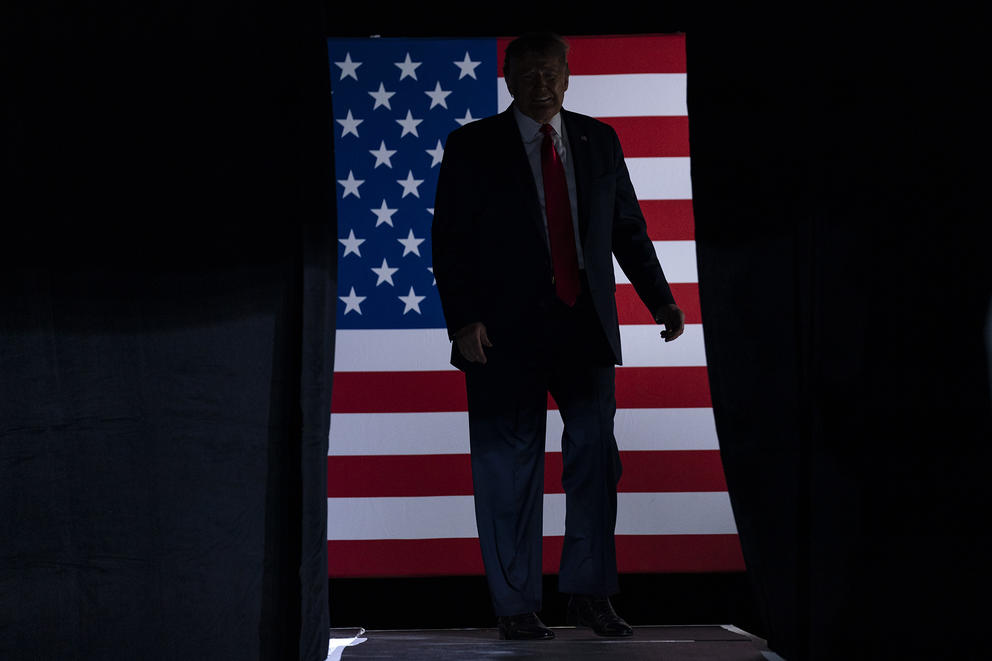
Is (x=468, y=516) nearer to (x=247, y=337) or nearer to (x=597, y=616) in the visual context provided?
(x=597, y=616)

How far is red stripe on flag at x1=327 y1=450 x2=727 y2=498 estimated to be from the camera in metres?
2.56

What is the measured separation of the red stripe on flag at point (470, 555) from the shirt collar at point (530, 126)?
111 centimetres

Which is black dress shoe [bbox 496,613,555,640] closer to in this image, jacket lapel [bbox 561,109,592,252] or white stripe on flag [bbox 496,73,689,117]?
jacket lapel [bbox 561,109,592,252]

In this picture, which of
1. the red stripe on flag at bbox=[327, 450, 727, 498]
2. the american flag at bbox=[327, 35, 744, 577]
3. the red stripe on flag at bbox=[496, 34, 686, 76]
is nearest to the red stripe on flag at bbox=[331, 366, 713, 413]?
the american flag at bbox=[327, 35, 744, 577]

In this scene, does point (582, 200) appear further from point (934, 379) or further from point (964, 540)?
point (964, 540)

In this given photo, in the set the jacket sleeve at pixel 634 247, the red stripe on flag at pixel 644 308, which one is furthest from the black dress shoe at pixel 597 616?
the red stripe on flag at pixel 644 308

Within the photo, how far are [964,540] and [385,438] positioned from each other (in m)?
1.58

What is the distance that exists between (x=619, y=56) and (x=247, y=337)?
1.67 m

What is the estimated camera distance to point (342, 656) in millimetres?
1823

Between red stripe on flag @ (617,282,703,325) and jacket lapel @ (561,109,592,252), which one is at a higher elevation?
jacket lapel @ (561,109,592,252)

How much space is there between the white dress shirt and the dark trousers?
0.22 metres

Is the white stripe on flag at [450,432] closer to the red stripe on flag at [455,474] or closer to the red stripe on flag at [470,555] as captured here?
the red stripe on flag at [455,474]

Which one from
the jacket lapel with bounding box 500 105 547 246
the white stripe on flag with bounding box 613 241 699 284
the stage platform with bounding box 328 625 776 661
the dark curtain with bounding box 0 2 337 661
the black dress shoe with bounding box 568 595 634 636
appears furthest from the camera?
the white stripe on flag with bounding box 613 241 699 284

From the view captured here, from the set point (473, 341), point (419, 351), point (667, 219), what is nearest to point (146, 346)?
point (473, 341)
